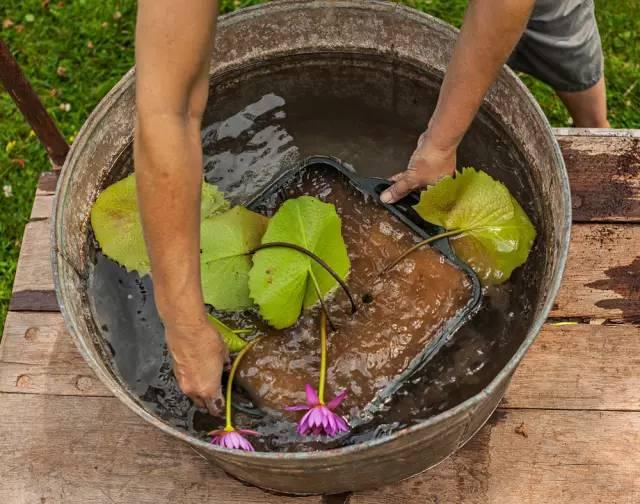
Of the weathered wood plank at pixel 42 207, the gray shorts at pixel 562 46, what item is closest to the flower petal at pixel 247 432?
the weathered wood plank at pixel 42 207

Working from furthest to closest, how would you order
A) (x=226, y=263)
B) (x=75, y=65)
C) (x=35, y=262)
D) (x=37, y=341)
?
(x=75, y=65) → (x=35, y=262) → (x=37, y=341) → (x=226, y=263)

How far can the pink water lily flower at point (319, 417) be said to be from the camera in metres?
1.20

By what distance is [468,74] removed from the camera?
1.21 metres

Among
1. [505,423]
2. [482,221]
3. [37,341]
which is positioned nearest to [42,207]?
[37,341]

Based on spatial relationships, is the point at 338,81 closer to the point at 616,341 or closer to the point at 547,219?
the point at 547,219

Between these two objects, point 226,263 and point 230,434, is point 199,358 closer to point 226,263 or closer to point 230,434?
point 230,434

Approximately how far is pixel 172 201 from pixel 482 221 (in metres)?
0.69

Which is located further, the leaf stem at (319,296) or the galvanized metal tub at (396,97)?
the leaf stem at (319,296)

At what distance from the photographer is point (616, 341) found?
4.89 ft

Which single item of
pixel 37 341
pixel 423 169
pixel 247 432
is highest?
pixel 423 169

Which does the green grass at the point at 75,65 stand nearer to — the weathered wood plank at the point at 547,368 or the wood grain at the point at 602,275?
the weathered wood plank at the point at 547,368

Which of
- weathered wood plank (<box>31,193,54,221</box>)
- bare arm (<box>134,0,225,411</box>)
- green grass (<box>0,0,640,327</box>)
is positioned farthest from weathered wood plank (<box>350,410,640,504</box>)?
green grass (<box>0,0,640,327</box>)

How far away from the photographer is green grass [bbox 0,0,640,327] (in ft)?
7.60

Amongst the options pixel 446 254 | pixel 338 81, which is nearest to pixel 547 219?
pixel 446 254
